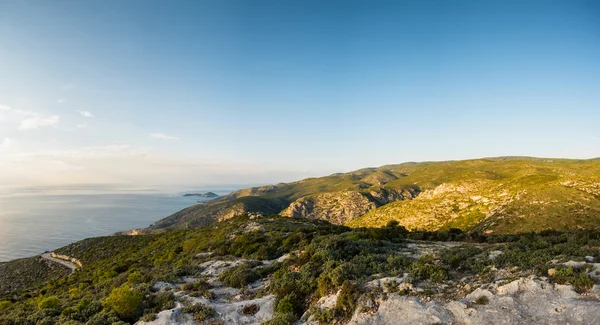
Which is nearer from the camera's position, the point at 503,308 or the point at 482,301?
the point at 503,308

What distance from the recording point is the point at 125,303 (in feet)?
49.9

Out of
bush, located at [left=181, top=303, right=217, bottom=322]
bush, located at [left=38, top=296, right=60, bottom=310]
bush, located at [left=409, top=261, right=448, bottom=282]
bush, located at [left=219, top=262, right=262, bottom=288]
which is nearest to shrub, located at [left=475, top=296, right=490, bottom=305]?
bush, located at [left=409, top=261, right=448, bottom=282]

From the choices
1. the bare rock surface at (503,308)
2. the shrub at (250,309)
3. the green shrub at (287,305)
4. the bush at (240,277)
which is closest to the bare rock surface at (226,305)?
Result: the shrub at (250,309)

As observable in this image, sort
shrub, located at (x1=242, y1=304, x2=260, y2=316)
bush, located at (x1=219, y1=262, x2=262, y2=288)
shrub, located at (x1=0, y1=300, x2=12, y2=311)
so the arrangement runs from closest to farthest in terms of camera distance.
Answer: shrub, located at (x1=242, y1=304, x2=260, y2=316) < bush, located at (x1=219, y1=262, x2=262, y2=288) < shrub, located at (x1=0, y1=300, x2=12, y2=311)

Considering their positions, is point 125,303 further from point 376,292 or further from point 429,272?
point 429,272

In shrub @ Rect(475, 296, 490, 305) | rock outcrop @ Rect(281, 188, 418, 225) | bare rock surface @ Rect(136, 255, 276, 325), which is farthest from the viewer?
rock outcrop @ Rect(281, 188, 418, 225)

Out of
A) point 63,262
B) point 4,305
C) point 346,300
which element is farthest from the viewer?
point 63,262

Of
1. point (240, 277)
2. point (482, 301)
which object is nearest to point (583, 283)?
point (482, 301)

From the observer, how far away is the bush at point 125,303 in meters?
14.9

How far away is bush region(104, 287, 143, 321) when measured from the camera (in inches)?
585

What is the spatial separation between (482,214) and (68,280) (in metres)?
72.9

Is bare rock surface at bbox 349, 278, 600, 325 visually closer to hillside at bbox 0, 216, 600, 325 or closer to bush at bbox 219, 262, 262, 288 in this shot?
hillside at bbox 0, 216, 600, 325

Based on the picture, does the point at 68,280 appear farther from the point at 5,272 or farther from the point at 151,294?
the point at 5,272

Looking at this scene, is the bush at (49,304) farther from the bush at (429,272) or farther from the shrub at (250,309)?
the bush at (429,272)
